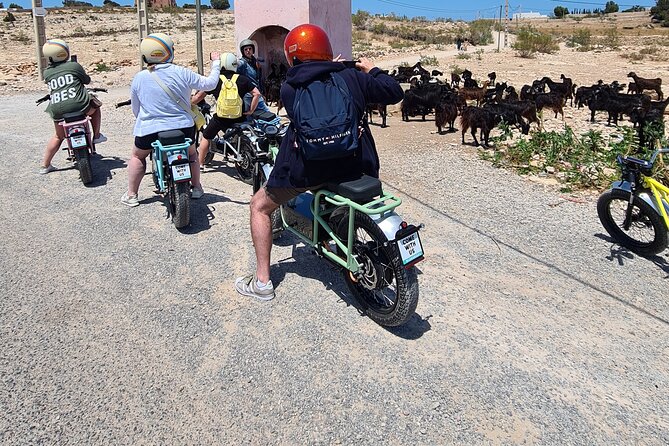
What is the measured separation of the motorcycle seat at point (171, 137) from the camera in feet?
15.8

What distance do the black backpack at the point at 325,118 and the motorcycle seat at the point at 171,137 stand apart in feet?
7.03

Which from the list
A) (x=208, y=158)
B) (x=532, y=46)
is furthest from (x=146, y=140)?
(x=532, y=46)

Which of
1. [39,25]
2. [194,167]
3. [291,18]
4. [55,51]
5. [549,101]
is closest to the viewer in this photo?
[194,167]

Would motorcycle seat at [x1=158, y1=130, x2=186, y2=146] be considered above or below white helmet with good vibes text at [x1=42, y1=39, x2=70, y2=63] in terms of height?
below

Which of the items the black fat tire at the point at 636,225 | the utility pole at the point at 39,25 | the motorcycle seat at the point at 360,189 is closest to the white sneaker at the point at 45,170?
the motorcycle seat at the point at 360,189

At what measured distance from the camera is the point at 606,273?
13.9ft

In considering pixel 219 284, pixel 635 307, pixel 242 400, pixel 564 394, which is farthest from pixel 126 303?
pixel 635 307

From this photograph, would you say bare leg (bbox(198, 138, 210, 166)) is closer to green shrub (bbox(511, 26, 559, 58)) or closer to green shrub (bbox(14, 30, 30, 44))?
green shrub (bbox(511, 26, 559, 58))

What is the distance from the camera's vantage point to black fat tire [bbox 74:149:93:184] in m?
6.00

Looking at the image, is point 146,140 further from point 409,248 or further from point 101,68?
point 101,68

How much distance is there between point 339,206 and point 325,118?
633 mm

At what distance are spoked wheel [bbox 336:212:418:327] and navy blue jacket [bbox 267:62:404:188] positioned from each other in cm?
29

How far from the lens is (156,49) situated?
4586 millimetres

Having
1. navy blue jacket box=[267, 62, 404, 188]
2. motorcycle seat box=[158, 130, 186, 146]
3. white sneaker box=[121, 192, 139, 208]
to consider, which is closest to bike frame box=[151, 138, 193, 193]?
motorcycle seat box=[158, 130, 186, 146]
